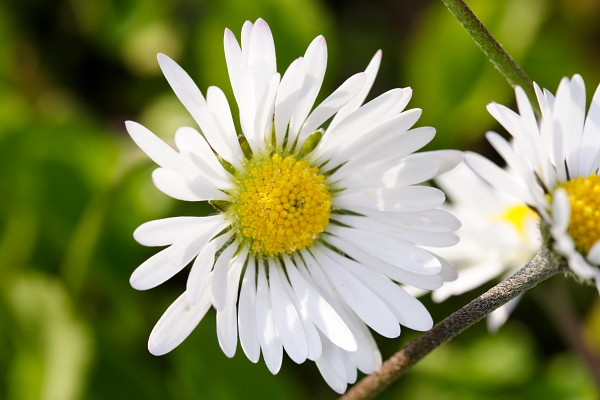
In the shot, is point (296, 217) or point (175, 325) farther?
point (296, 217)

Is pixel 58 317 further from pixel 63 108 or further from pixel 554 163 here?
pixel 554 163

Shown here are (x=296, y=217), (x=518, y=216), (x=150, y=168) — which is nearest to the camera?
(x=296, y=217)

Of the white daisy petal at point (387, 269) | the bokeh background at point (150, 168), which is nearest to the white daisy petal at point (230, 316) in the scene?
the white daisy petal at point (387, 269)

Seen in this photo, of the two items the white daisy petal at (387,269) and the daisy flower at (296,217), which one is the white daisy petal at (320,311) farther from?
the white daisy petal at (387,269)

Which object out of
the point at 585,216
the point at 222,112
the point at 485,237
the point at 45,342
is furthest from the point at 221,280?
the point at 45,342

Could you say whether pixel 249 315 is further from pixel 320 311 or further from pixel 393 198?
pixel 393 198

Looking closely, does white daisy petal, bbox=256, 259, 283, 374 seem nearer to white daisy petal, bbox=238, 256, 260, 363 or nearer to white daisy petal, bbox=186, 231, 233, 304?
white daisy petal, bbox=238, 256, 260, 363

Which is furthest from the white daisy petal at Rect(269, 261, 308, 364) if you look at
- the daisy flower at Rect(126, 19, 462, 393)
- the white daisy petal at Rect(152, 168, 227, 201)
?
the white daisy petal at Rect(152, 168, 227, 201)
